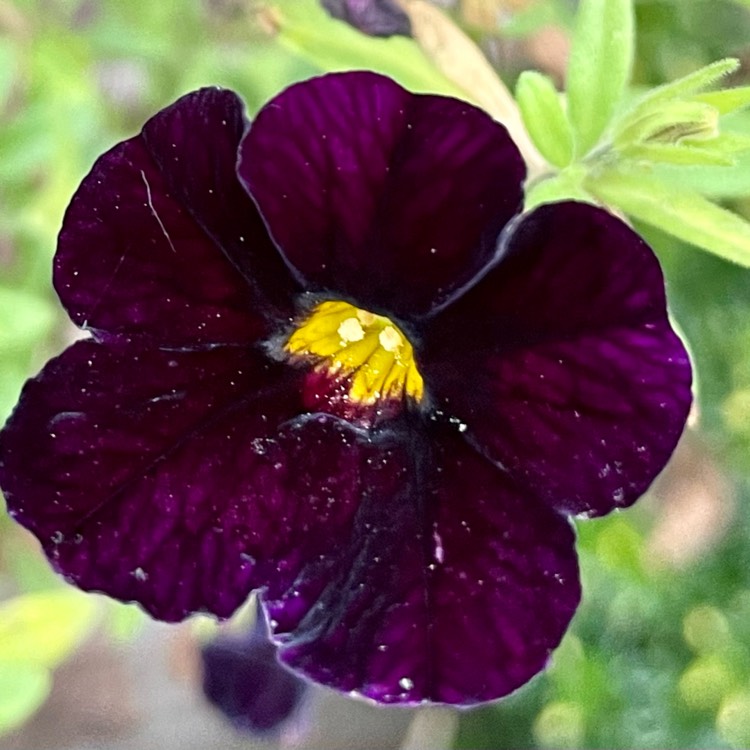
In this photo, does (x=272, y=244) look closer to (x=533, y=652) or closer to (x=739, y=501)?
(x=533, y=652)

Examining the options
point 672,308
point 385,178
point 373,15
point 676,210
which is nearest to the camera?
point 385,178

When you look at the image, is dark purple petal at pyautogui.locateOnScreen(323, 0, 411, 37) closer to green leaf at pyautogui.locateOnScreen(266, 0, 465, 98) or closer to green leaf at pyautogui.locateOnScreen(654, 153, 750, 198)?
green leaf at pyautogui.locateOnScreen(266, 0, 465, 98)

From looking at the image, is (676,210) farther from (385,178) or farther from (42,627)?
(42,627)

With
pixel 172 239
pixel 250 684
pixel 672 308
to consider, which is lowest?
pixel 250 684

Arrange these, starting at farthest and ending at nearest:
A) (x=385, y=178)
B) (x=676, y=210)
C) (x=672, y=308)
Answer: (x=672, y=308) < (x=676, y=210) < (x=385, y=178)

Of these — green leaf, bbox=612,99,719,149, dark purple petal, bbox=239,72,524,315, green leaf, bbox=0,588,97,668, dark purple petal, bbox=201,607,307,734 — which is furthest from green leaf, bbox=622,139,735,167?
green leaf, bbox=0,588,97,668

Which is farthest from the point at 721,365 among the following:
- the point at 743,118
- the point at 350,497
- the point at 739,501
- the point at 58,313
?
the point at 58,313

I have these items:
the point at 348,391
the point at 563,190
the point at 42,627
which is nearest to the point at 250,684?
the point at 42,627
